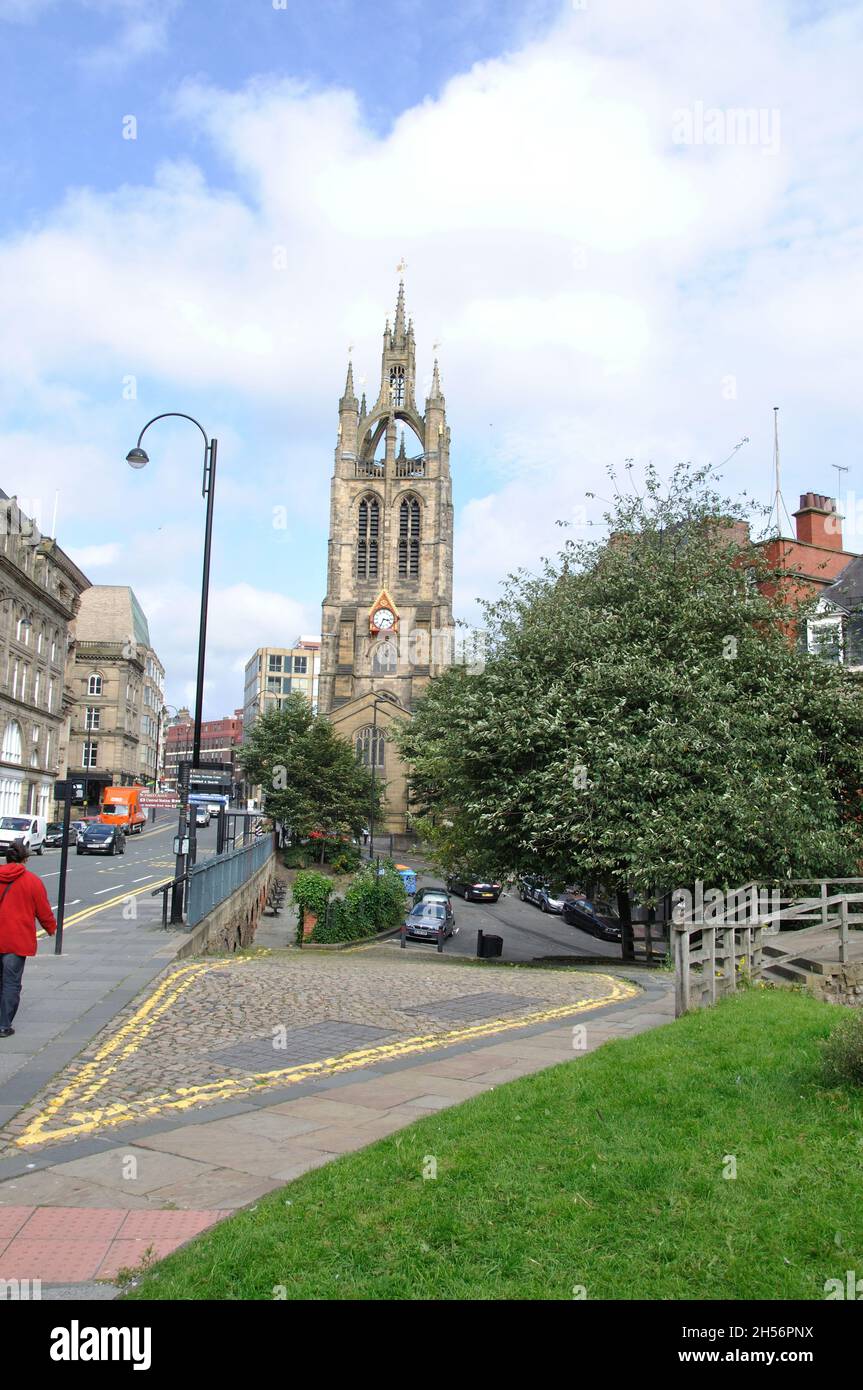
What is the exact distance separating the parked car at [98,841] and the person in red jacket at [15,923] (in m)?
36.8

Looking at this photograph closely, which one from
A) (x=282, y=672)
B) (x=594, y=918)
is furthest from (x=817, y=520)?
(x=282, y=672)

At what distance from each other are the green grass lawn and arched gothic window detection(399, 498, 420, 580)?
97287mm

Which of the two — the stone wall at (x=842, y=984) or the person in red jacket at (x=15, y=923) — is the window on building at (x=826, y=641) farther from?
the person in red jacket at (x=15, y=923)

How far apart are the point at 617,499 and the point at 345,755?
4260 centimetres

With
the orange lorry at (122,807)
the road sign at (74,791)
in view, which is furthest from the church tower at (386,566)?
the road sign at (74,791)

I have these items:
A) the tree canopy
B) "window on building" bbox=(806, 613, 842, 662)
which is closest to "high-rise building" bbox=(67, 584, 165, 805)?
the tree canopy

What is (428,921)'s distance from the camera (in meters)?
36.0

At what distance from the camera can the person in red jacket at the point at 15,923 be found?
9328 millimetres

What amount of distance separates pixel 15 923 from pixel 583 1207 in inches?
264

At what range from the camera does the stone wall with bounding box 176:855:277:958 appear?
59.3ft

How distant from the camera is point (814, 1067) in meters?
6.26

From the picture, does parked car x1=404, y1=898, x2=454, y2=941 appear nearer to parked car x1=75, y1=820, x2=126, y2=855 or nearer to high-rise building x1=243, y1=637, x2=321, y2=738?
parked car x1=75, y1=820, x2=126, y2=855

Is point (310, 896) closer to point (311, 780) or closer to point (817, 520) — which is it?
point (817, 520)

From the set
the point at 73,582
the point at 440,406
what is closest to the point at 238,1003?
the point at 73,582
